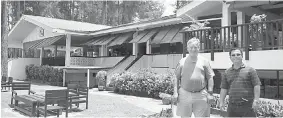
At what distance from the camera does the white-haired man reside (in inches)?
185

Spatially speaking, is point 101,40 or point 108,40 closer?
point 108,40

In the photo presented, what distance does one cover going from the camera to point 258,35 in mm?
8945

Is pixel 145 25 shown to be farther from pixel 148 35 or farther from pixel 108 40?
pixel 108 40

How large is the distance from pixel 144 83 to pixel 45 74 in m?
10.7

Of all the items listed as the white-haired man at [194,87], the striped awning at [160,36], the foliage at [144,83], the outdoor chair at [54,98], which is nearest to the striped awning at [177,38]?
the striped awning at [160,36]

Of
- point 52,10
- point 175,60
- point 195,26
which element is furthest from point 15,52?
point 195,26

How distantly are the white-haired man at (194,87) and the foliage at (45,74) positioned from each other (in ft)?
53.6

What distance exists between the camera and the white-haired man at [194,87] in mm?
4691

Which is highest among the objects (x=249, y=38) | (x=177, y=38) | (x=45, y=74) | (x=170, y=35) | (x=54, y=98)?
(x=170, y=35)

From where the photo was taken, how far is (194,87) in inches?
185

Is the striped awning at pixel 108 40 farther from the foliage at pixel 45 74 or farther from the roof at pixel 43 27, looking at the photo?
the foliage at pixel 45 74

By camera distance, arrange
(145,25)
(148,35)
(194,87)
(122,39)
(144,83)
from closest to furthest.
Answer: (194,87)
(144,83)
(145,25)
(148,35)
(122,39)

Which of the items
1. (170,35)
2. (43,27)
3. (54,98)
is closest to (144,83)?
(170,35)

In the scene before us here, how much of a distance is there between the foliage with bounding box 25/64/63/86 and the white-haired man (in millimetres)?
16348
